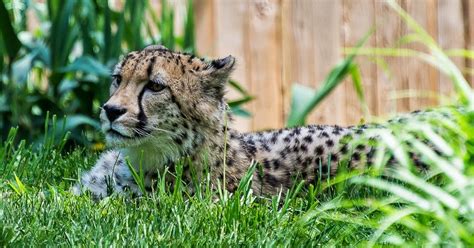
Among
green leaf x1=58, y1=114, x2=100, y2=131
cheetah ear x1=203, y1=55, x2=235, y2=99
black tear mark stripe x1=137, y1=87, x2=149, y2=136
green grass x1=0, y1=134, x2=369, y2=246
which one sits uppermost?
cheetah ear x1=203, y1=55, x2=235, y2=99

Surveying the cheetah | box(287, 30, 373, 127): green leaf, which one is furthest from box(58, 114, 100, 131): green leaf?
the cheetah

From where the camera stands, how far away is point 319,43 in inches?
314

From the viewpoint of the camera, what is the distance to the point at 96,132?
22.6 feet

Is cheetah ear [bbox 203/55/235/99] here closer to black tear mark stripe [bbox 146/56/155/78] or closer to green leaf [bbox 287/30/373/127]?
black tear mark stripe [bbox 146/56/155/78]

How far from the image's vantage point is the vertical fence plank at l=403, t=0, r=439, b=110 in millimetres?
7918

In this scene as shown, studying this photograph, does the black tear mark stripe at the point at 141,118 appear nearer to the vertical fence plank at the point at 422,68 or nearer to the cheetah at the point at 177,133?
the cheetah at the point at 177,133

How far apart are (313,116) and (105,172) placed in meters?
3.43

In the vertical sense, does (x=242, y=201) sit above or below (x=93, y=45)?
below

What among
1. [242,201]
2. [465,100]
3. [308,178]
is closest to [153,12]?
[308,178]

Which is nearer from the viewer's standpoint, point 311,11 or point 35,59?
point 35,59

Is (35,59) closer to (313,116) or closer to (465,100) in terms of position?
(313,116)

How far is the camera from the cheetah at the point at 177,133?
450cm

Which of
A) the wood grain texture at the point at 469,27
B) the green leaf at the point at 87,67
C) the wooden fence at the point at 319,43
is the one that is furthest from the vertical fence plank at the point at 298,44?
the green leaf at the point at 87,67

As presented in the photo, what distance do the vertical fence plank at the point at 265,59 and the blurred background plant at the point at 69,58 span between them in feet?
2.26
